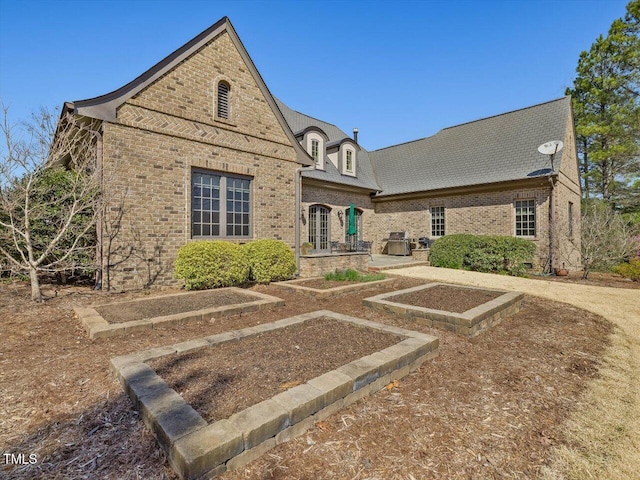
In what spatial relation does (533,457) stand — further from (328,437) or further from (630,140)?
(630,140)

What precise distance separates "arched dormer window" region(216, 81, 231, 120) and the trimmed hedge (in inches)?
374

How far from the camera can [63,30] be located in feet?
22.4

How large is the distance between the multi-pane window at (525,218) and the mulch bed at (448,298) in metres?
7.85

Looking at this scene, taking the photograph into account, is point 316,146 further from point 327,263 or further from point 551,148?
point 551,148

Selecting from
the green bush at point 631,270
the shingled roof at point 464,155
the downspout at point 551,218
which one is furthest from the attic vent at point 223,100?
the green bush at point 631,270

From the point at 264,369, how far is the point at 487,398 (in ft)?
6.67

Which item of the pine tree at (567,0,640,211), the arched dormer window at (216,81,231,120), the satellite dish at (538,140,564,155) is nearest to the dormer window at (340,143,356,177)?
the arched dormer window at (216,81,231,120)

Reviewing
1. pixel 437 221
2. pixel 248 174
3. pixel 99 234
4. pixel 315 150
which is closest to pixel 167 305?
pixel 99 234

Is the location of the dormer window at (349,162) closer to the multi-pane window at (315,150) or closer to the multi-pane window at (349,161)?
the multi-pane window at (349,161)

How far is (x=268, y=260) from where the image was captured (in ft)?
26.6

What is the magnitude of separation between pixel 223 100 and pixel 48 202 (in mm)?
4821

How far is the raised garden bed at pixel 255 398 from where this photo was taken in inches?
70.2

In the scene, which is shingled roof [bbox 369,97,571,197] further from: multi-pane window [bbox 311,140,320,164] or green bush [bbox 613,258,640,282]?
multi-pane window [bbox 311,140,320,164]

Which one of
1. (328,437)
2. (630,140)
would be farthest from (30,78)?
(630,140)
